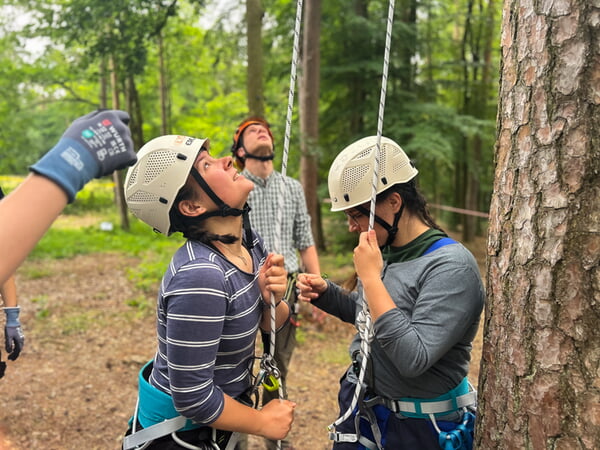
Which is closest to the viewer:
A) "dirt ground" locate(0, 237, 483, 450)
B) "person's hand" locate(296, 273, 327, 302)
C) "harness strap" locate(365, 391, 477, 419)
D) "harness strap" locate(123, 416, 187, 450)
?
"harness strap" locate(123, 416, 187, 450)

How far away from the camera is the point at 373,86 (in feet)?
36.1

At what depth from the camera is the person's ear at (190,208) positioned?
176 centimetres

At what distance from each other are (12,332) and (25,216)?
260 centimetres

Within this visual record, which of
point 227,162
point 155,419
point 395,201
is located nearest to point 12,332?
point 155,419

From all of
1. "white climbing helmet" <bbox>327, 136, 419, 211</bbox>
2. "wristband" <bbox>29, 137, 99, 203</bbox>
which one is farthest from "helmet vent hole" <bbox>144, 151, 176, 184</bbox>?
"white climbing helmet" <bbox>327, 136, 419, 211</bbox>

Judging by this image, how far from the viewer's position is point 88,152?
1161 mm

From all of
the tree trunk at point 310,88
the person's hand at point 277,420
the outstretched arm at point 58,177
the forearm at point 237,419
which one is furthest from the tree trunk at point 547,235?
the tree trunk at point 310,88

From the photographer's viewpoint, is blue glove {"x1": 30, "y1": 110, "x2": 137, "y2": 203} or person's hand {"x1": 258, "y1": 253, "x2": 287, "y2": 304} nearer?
blue glove {"x1": 30, "y1": 110, "x2": 137, "y2": 203}

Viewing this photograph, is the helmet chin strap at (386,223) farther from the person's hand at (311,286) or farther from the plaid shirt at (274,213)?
the plaid shirt at (274,213)

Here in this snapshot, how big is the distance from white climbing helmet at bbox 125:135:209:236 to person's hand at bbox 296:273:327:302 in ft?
2.53

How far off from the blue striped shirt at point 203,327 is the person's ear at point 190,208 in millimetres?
121

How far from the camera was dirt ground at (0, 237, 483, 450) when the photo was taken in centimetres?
427

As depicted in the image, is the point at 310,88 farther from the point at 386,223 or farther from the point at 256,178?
the point at 386,223

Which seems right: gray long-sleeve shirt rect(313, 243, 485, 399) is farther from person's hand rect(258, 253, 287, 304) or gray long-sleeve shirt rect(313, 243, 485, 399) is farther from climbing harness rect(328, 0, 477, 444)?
person's hand rect(258, 253, 287, 304)
